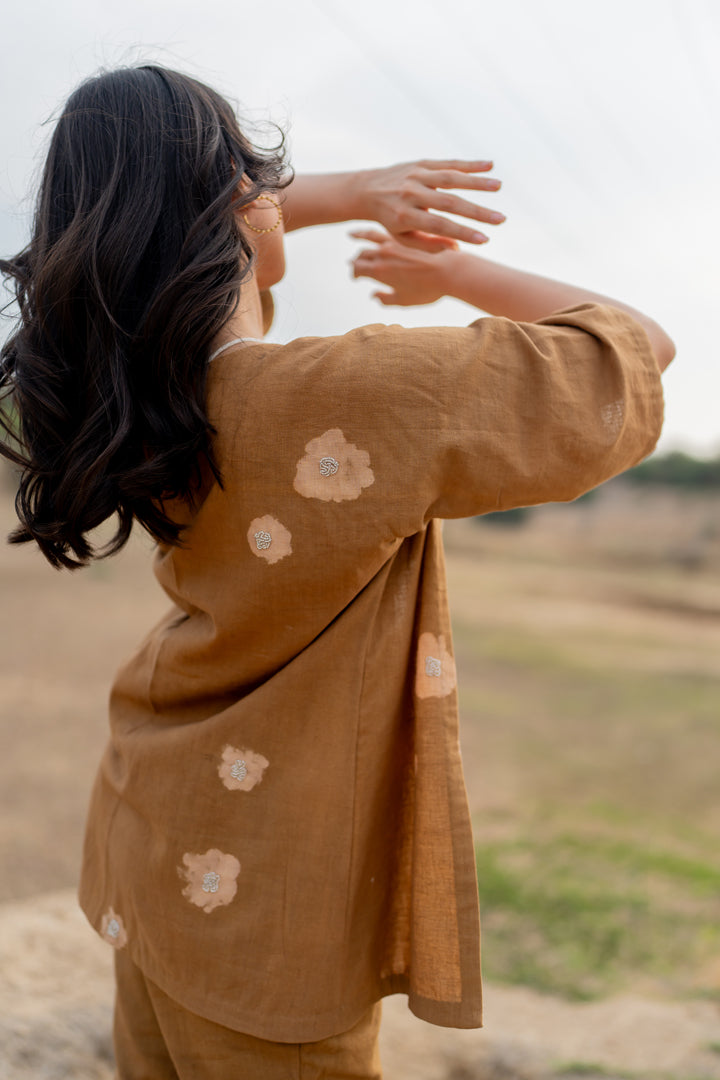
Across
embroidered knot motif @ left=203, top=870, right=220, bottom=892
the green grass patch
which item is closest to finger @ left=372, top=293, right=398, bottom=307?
embroidered knot motif @ left=203, top=870, right=220, bottom=892

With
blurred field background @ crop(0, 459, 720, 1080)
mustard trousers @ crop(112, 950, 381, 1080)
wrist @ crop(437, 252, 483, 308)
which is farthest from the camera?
blurred field background @ crop(0, 459, 720, 1080)

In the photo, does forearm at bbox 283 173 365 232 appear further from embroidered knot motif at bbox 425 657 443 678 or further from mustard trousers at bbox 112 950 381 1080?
mustard trousers at bbox 112 950 381 1080

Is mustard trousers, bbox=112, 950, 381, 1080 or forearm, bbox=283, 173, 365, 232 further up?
forearm, bbox=283, 173, 365, 232

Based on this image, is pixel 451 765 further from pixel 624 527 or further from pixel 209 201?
pixel 624 527

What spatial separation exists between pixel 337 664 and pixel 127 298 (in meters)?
0.40

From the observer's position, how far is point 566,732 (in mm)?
5586

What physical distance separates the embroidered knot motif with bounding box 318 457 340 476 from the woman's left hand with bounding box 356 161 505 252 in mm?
320

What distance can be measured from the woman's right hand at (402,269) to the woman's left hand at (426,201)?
0.01 m

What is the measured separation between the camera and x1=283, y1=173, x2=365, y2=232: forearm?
1.05m

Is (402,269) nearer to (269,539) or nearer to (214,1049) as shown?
(269,539)

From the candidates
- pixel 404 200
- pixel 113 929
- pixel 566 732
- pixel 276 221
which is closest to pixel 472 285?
pixel 404 200

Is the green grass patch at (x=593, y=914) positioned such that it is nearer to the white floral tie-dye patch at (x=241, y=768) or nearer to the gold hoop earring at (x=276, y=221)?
the white floral tie-dye patch at (x=241, y=768)

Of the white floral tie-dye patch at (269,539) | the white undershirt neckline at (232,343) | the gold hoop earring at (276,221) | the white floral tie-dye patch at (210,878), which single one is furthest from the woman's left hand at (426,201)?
the white floral tie-dye patch at (210,878)

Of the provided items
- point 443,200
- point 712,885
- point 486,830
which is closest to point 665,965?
point 712,885
